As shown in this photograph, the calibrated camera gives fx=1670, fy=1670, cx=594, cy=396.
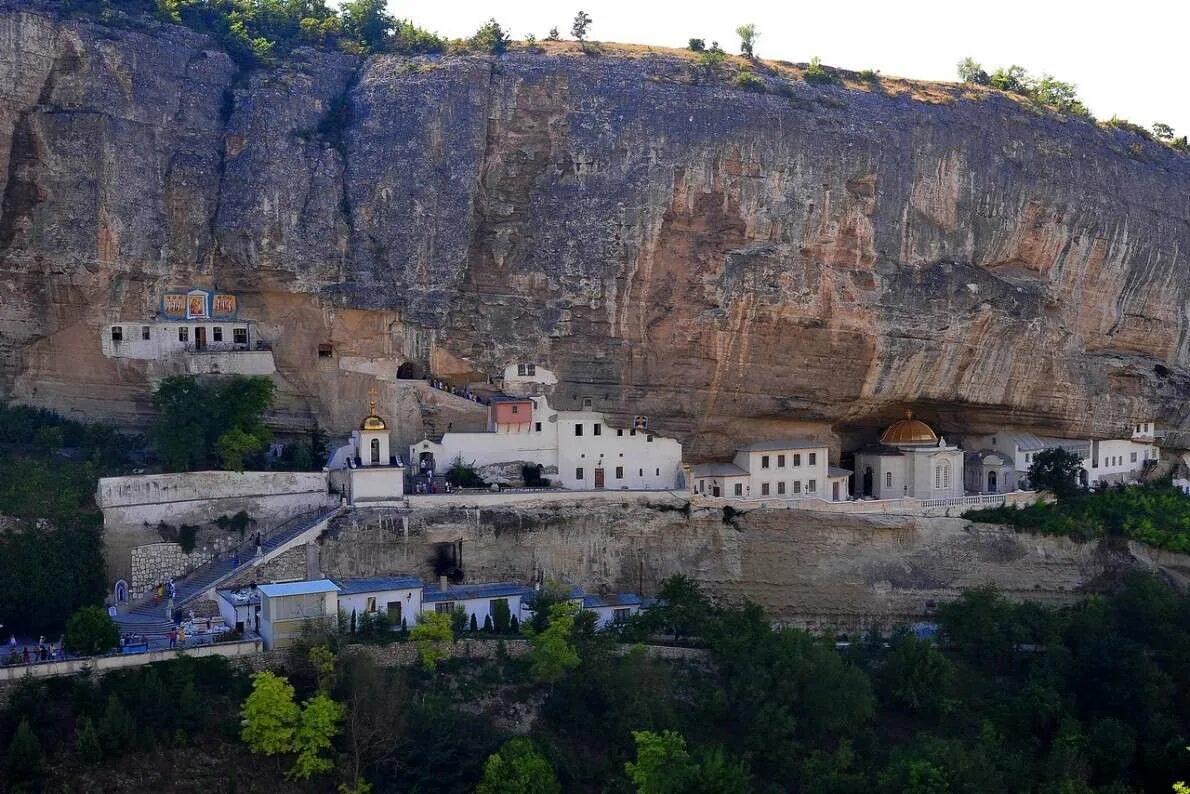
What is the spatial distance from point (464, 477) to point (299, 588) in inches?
231

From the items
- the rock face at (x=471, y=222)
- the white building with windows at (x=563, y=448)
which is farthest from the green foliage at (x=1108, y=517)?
the white building with windows at (x=563, y=448)

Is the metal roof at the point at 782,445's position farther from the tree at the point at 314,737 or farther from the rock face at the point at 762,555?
the tree at the point at 314,737

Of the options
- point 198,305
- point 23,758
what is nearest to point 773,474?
point 198,305

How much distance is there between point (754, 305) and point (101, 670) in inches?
648

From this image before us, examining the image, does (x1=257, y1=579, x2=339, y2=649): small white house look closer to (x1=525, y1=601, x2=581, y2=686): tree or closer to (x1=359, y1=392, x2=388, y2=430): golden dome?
(x1=525, y1=601, x2=581, y2=686): tree

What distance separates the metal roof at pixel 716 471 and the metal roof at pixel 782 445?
57 centimetres

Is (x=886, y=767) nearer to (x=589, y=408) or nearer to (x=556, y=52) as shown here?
(x=589, y=408)

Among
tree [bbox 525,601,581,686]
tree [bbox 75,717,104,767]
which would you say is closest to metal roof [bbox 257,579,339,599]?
tree [bbox 525,601,581,686]

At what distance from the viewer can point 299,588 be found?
31.8m

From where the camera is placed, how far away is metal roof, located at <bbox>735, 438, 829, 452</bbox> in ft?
132

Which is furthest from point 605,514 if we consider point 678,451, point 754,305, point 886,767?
point 886,767

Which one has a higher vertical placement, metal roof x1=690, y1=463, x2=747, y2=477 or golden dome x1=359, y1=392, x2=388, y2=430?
golden dome x1=359, y1=392, x2=388, y2=430

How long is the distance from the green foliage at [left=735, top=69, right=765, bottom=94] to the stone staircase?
537 inches

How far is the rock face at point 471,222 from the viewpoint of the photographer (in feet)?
120
